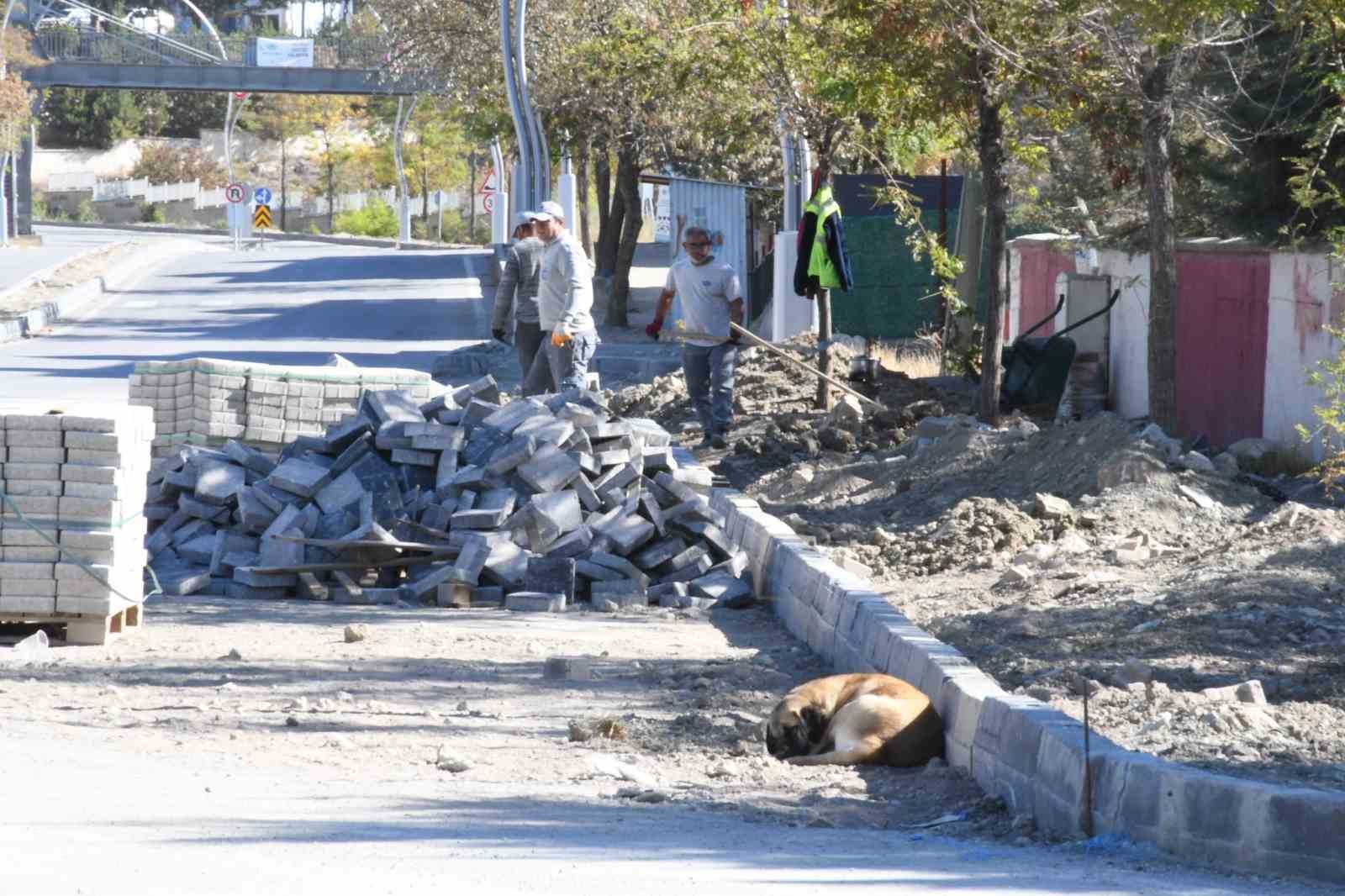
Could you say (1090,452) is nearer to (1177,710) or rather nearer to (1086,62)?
(1086,62)

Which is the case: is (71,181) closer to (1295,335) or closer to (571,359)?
(571,359)

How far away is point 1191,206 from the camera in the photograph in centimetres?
1623

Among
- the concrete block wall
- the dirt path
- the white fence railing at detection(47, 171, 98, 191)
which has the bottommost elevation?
the dirt path

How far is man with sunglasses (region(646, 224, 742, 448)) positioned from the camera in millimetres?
14812

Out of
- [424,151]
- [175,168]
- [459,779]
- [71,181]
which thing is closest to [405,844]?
[459,779]

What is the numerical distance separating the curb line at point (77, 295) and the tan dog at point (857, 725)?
76.4 feet

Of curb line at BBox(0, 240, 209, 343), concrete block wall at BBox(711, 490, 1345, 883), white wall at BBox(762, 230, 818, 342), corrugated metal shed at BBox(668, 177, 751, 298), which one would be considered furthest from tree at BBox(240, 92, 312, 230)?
concrete block wall at BBox(711, 490, 1345, 883)

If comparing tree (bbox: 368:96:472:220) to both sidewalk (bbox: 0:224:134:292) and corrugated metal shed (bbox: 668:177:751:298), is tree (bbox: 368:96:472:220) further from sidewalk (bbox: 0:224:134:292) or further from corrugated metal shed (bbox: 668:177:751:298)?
corrugated metal shed (bbox: 668:177:751:298)

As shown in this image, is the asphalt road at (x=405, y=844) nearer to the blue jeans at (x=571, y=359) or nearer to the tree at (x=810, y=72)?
the blue jeans at (x=571, y=359)

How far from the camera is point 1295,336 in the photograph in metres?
13.5

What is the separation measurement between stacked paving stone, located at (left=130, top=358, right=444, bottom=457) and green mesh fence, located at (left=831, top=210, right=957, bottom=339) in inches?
502

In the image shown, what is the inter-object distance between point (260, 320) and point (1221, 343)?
68.2 ft

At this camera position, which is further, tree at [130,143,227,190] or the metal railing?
tree at [130,143,227,190]

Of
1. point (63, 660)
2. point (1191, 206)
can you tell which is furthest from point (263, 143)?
point (63, 660)
